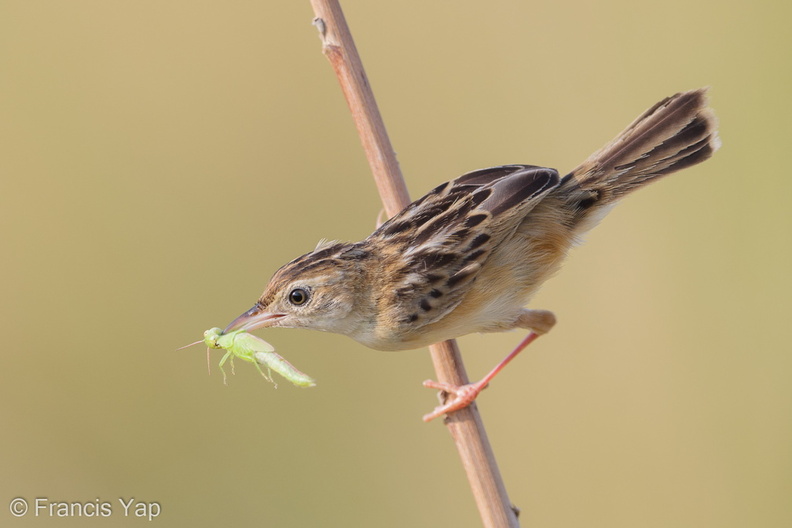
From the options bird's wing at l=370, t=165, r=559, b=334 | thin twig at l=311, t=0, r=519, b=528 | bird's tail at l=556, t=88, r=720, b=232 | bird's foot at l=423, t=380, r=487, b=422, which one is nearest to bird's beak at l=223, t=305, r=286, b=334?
bird's wing at l=370, t=165, r=559, b=334

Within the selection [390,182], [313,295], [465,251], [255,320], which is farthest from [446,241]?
[255,320]

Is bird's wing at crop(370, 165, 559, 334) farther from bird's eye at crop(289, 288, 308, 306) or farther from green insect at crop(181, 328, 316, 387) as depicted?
green insect at crop(181, 328, 316, 387)

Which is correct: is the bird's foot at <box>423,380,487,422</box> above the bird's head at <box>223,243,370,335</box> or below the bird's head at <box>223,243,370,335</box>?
below

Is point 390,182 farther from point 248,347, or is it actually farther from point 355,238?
point 355,238

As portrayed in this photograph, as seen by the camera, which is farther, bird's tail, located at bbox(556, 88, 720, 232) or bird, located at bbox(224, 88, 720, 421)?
bird's tail, located at bbox(556, 88, 720, 232)

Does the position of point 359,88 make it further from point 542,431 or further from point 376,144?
point 542,431

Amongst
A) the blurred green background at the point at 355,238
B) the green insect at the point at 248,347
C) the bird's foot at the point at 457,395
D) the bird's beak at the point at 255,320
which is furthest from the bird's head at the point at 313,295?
the blurred green background at the point at 355,238

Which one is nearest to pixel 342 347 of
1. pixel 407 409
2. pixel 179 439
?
pixel 407 409
